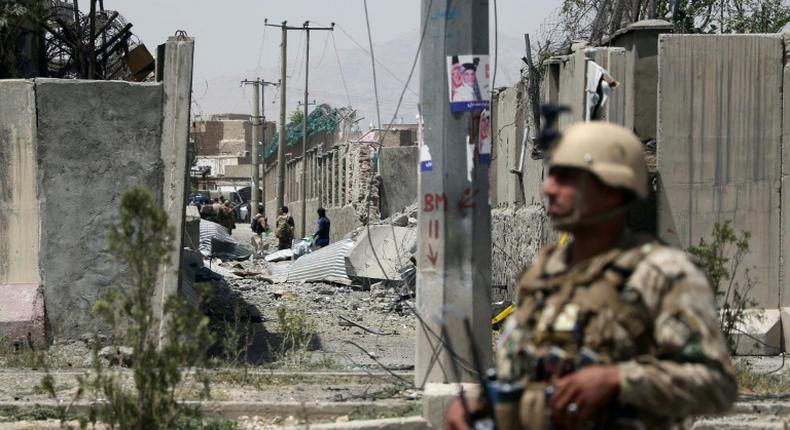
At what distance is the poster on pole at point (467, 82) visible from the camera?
7605 millimetres

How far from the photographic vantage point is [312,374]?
8898 mm

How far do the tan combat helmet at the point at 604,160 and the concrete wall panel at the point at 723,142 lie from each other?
743 cm

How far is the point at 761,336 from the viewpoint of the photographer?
10102 mm

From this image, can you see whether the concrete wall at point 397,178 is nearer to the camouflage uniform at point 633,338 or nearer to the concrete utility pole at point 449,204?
the concrete utility pole at point 449,204

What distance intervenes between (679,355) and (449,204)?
15.6 feet

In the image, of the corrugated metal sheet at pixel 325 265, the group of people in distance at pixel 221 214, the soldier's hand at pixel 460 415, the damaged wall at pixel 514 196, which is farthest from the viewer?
the group of people in distance at pixel 221 214

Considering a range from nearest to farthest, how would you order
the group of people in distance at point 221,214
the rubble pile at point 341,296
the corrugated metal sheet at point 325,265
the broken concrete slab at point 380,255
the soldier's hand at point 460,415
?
the soldier's hand at point 460,415, the rubble pile at point 341,296, the broken concrete slab at point 380,255, the corrugated metal sheet at point 325,265, the group of people in distance at point 221,214

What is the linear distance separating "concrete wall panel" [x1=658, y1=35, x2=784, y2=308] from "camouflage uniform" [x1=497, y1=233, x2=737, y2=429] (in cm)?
742

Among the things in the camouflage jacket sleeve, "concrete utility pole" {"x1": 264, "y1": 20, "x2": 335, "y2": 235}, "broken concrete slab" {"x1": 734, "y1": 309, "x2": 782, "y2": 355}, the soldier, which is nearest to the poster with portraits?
"broken concrete slab" {"x1": 734, "y1": 309, "x2": 782, "y2": 355}

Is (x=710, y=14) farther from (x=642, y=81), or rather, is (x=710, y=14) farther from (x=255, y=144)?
(x=255, y=144)

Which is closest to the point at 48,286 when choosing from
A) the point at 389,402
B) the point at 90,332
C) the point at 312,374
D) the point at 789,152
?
the point at 90,332

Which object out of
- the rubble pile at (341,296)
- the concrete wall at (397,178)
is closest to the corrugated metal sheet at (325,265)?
the rubble pile at (341,296)

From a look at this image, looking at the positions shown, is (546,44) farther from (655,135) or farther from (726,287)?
(726,287)

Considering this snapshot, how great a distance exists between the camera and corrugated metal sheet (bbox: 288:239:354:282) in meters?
18.8
